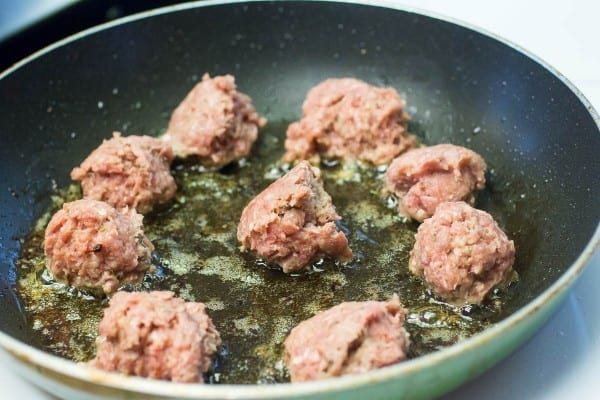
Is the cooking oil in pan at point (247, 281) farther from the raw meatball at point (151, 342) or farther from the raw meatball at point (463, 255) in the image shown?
the raw meatball at point (151, 342)

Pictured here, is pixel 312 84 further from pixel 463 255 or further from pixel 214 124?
pixel 463 255

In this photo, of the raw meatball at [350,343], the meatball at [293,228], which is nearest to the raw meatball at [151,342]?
the raw meatball at [350,343]

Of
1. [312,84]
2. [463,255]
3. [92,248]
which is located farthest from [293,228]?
[312,84]

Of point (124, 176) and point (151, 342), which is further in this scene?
point (124, 176)

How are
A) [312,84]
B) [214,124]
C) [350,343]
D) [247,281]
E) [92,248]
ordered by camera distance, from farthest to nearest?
[312,84] < [214,124] < [247,281] < [92,248] < [350,343]

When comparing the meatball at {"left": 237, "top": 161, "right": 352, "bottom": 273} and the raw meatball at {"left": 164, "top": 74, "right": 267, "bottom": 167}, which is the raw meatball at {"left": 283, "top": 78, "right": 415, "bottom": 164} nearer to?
the raw meatball at {"left": 164, "top": 74, "right": 267, "bottom": 167}

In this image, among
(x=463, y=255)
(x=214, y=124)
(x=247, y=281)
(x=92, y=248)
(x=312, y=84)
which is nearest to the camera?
(x=463, y=255)
